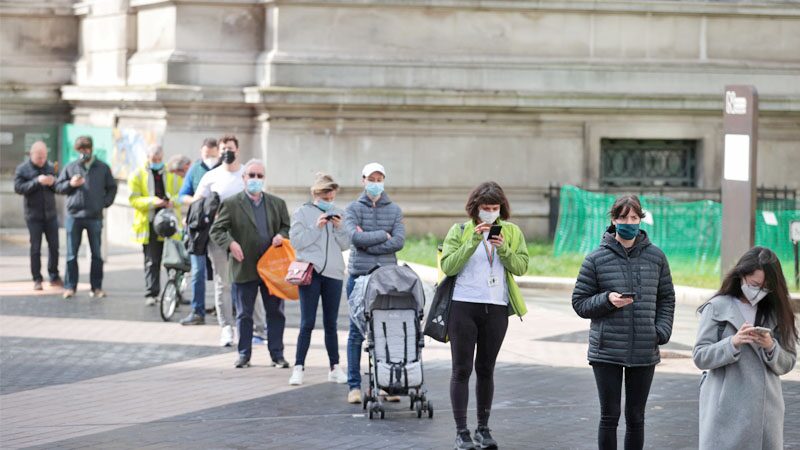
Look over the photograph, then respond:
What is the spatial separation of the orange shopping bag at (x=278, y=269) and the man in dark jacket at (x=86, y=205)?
496 cm

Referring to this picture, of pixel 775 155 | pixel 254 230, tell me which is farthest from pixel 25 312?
pixel 775 155

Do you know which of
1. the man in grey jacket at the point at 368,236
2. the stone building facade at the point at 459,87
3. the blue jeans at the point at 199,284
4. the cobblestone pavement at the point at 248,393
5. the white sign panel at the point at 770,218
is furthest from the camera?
the stone building facade at the point at 459,87

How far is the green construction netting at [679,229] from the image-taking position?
18.6 metres

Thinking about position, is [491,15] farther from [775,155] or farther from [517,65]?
[775,155]

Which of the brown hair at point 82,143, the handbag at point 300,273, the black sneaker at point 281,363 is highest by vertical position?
the brown hair at point 82,143

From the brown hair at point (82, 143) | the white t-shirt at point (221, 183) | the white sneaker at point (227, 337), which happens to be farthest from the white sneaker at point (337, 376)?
the brown hair at point (82, 143)

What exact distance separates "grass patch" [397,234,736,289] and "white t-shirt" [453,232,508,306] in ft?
24.6

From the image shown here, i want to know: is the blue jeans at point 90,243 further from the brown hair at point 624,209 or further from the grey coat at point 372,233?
the brown hair at point 624,209

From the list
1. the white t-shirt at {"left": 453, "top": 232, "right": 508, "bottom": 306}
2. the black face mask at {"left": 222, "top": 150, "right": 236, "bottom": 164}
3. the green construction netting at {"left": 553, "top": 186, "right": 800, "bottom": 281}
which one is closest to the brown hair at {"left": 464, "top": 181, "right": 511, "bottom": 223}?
the white t-shirt at {"left": 453, "top": 232, "right": 508, "bottom": 306}

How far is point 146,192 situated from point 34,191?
7.13 feet

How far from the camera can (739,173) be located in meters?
16.3

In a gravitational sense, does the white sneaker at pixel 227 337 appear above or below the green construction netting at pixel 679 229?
below

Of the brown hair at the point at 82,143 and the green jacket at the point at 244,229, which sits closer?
the green jacket at the point at 244,229

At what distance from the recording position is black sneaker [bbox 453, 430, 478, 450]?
9.77 meters
